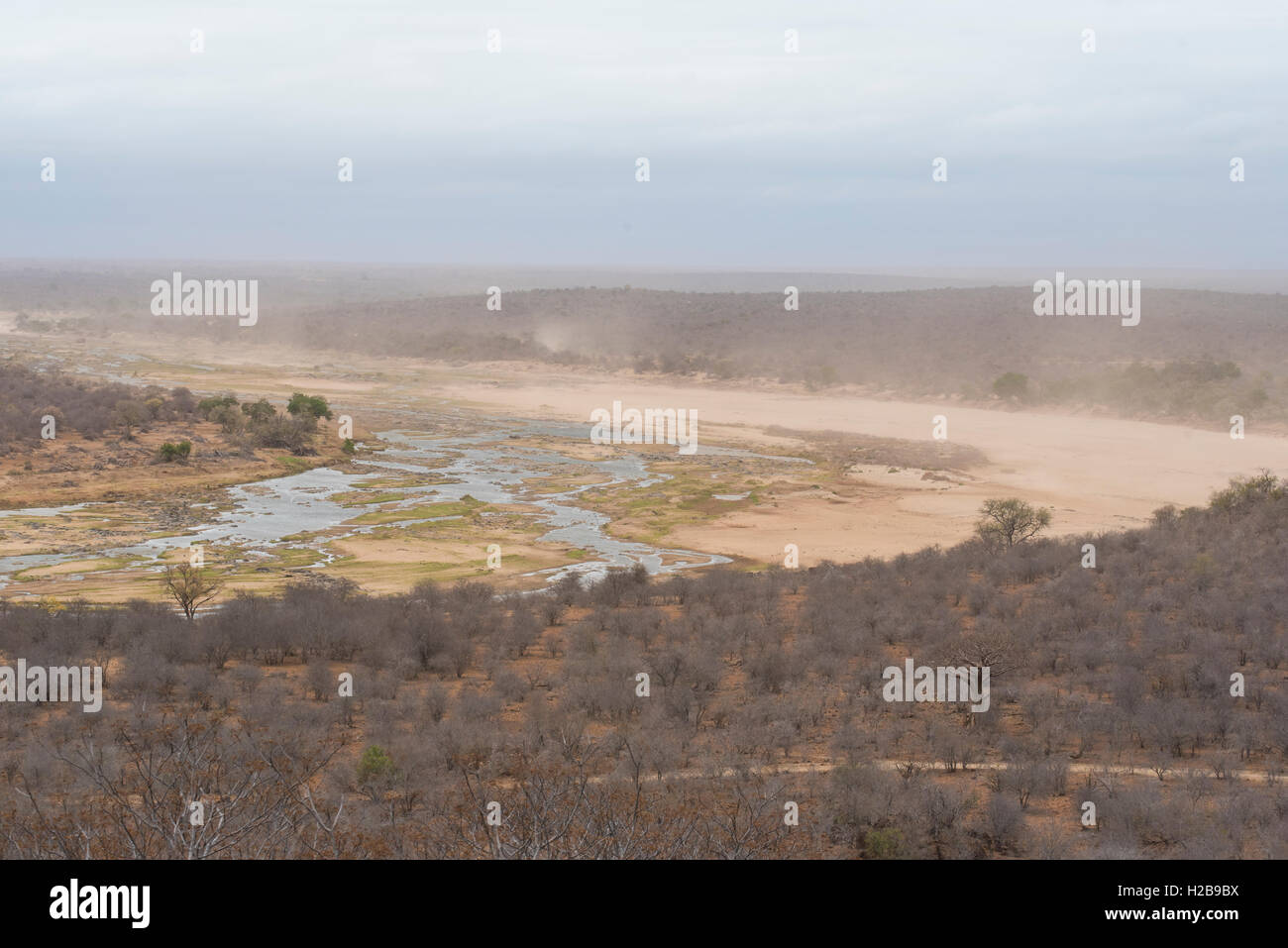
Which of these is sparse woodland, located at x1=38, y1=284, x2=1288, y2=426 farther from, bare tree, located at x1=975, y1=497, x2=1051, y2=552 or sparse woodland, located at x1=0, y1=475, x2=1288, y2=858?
sparse woodland, located at x1=0, y1=475, x2=1288, y2=858

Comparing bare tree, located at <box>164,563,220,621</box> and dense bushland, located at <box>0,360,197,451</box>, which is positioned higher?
dense bushland, located at <box>0,360,197,451</box>

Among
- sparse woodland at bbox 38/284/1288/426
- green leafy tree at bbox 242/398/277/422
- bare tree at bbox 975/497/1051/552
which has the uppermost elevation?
sparse woodland at bbox 38/284/1288/426

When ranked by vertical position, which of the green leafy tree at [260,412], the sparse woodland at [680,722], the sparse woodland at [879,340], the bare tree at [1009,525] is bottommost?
the sparse woodland at [680,722]

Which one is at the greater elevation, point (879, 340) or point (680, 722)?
point (879, 340)

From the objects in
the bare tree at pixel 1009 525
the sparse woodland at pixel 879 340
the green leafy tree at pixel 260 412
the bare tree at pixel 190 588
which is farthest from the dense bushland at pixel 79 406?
the sparse woodland at pixel 879 340

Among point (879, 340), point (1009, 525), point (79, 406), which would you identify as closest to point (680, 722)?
point (1009, 525)

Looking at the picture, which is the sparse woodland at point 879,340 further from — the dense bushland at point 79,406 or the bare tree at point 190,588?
the bare tree at point 190,588

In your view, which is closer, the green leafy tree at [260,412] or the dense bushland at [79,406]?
the dense bushland at [79,406]

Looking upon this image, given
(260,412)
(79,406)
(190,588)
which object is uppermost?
(79,406)

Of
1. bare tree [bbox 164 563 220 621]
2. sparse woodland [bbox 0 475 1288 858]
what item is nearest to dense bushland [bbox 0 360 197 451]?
bare tree [bbox 164 563 220 621]

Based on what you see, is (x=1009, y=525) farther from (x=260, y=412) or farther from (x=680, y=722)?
(x=260, y=412)
